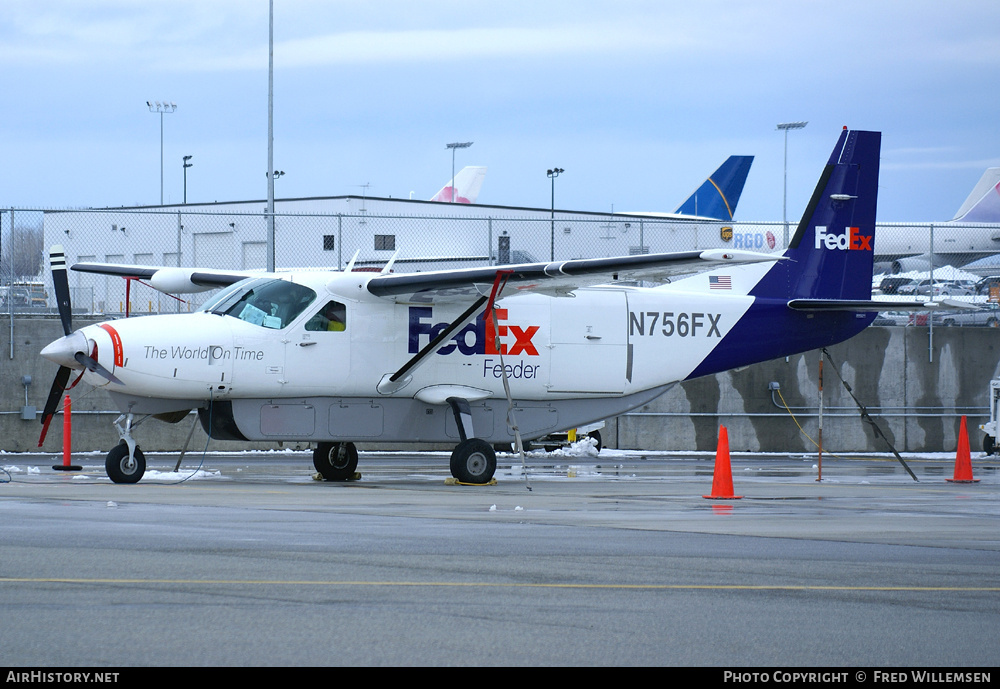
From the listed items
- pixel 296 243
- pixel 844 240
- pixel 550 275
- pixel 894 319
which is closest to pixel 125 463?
pixel 550 275

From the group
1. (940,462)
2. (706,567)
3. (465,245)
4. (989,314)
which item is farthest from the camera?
(465,245)

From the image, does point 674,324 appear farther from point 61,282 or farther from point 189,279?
point 61,282

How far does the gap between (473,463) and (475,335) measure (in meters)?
1.87

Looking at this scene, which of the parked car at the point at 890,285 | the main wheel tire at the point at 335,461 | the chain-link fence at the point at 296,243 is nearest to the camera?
the main wheel tire at the point at 335,461

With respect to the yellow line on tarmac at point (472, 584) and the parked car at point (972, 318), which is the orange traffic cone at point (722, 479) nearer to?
the yellow line on tarmac at point (472, 584)

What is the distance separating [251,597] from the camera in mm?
5816

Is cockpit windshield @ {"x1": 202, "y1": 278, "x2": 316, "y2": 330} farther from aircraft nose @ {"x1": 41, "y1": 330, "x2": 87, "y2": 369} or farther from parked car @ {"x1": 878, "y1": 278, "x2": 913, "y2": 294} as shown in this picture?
parked car @ {"x1": 878, "y1": 278, "x2": 913, "y2": 294}

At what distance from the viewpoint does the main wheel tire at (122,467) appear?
13.9m

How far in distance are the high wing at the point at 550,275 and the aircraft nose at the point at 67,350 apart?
137 inches

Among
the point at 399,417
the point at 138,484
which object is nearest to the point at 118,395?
the point at 138,484

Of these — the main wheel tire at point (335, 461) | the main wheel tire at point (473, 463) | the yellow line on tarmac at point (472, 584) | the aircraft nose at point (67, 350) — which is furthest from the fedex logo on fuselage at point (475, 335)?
the yellow line on tarmac at point (472, 584)

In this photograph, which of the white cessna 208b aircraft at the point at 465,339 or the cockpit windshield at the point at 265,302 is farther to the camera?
the cockpit windshield at the point at 265,302

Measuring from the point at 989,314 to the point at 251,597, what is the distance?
84.8 ft
